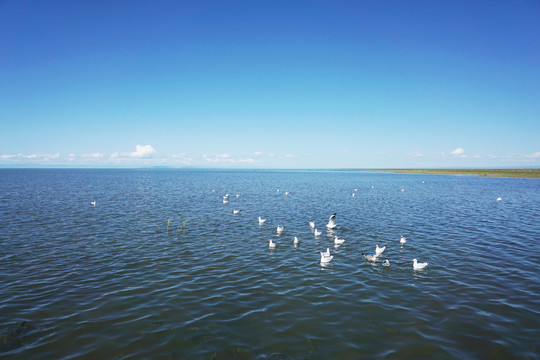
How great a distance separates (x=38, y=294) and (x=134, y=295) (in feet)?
14.3

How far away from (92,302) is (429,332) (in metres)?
13.8

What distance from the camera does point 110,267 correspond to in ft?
52.9

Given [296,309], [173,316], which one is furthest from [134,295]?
[296,309]

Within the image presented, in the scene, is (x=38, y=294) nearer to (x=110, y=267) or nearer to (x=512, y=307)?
(x=110, y=267)

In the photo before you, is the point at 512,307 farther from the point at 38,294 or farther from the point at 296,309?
the point at 38,294

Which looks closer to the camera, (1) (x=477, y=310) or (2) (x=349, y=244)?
(1) (x=477, y=310)

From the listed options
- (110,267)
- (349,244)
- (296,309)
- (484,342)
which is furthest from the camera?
(349,244)

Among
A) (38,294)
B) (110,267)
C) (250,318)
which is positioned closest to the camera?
(250,318)

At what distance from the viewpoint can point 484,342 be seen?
9.52 metres

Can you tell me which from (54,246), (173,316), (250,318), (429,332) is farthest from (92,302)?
(429,332)

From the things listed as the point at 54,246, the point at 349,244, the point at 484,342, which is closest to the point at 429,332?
the point at 484,342

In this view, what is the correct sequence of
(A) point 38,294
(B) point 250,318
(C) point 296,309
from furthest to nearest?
(A) point 38,294
(C) point 296,309
(B) point 250,318

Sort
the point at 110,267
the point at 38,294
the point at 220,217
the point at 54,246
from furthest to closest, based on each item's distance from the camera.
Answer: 1. the point at 220,217
2. the point at 54,246
3. the point at 110,267
4. the point at 38,294

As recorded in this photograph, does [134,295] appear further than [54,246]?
No
